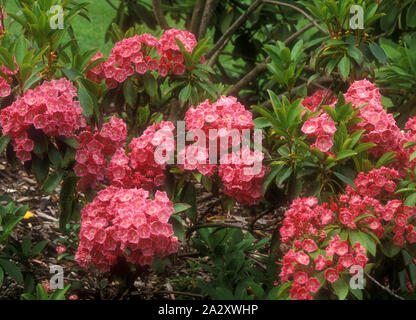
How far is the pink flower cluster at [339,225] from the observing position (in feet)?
6.14

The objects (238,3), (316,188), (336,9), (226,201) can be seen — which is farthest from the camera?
(238,3)

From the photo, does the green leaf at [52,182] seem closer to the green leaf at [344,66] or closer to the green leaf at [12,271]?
the green leaf at [12,271]

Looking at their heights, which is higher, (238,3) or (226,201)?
(238,3)

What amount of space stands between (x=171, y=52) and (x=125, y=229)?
37.1 inches

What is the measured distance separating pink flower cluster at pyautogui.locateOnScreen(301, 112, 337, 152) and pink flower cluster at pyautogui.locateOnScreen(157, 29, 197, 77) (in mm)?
720

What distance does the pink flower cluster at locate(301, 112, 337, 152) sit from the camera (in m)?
2.11

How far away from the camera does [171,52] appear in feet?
8.43

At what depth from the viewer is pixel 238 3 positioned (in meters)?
3.79

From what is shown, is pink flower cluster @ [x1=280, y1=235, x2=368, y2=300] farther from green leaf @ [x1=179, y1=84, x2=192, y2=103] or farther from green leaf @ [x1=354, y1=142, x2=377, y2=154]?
green leaf @ [x1=179, y1=84, x2=192, y2=103]

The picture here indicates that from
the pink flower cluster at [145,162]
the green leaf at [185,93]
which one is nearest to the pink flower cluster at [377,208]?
the pink flower cluster at [145,162]

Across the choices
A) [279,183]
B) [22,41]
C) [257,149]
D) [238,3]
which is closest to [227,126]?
[257,149]
